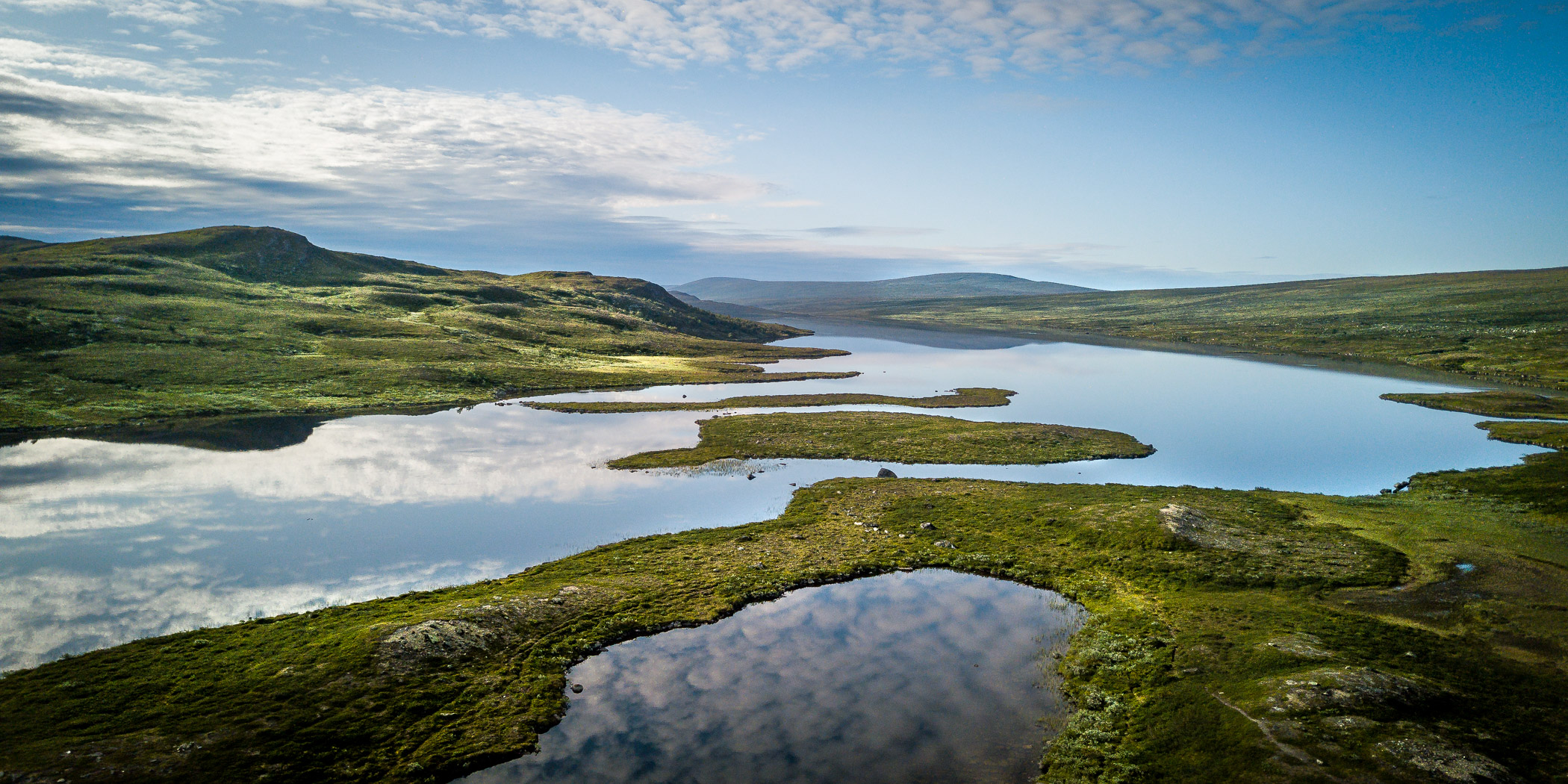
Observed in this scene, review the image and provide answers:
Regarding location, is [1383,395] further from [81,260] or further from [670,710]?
[81,260]

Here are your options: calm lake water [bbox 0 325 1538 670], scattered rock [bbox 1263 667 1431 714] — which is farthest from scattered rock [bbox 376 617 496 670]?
scattered rock [bbox 1263 667 1431 714]

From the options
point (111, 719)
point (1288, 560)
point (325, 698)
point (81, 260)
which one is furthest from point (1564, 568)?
point (81, 260)

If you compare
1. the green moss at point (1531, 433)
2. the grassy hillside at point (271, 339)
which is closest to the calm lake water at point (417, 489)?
the green moss at point (1531, 433)

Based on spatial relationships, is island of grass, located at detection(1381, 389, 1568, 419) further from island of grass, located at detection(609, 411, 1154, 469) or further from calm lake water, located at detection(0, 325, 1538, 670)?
island of grass, located at detection(609, 411, 1154, 469)

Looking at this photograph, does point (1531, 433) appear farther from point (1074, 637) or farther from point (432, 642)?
point (432, 642)

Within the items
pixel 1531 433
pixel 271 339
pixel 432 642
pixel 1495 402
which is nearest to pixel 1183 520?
pixel 432 642

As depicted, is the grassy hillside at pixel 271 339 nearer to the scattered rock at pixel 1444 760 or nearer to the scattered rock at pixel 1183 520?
the scattered rock at pixel 1183 520
